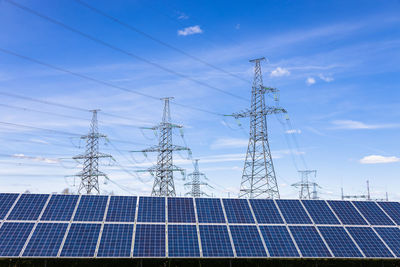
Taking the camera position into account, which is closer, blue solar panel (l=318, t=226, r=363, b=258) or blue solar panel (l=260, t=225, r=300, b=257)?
blue solar panel (l=260, t=225, r=300, b=257)

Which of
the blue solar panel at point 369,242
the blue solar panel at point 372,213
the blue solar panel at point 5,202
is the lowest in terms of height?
the blue solar panel at point 369,242

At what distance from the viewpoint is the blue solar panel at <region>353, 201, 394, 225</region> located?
118 ft

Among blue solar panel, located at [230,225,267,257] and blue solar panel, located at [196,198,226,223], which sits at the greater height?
blue solar panel, located at [196,198,226,223]

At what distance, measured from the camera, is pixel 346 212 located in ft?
121

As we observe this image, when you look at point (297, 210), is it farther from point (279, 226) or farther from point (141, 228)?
point (141, 228)

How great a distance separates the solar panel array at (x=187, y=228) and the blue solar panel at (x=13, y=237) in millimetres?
64

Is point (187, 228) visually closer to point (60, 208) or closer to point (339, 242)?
point (60, 208)

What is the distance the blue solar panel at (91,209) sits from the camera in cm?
3144

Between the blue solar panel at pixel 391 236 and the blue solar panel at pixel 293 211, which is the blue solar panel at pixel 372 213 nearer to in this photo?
the blue solar panel at pixel 391 236

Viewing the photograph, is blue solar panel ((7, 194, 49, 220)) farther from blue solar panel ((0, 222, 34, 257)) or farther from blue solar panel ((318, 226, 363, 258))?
blue solar panel ((318, 226, 363, 258))

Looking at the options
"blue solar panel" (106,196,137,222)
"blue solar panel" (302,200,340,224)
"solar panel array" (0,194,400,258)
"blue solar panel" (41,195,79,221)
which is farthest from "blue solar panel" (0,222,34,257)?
"blue solar panel" (302,200,340,224)

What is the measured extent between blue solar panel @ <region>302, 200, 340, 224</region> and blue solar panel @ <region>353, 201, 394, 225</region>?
3836mm

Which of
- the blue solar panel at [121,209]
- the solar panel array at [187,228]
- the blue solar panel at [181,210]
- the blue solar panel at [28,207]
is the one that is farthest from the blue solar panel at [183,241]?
the blue solar panel at [28,207]

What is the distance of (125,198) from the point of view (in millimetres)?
35031
